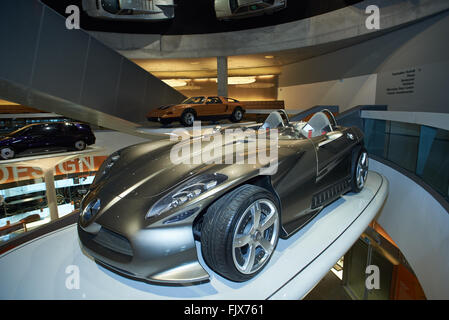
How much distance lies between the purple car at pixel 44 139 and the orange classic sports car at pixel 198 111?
1.96 metres

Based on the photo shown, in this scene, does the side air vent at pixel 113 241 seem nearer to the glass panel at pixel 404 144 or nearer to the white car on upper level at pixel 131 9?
the glass panel at pixel 404 144

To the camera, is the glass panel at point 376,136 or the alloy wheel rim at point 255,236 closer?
the alloy wheel rim at point 255,236

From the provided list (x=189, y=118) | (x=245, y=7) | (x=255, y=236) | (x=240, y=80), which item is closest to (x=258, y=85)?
(x=240, y=80)

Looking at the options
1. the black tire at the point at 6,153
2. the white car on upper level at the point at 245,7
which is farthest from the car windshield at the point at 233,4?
the black tire at the point at 6,153

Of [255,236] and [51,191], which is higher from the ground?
[255,236]

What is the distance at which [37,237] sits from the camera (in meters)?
2.22

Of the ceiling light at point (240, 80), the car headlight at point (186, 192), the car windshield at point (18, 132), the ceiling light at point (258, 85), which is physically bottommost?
the car headlight at point (186, 192)

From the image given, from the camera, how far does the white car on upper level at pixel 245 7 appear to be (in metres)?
8.80

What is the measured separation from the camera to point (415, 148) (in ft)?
12.5

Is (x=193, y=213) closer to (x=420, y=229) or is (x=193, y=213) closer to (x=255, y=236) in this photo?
(x=255, y=236)

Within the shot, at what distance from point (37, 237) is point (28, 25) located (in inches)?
246

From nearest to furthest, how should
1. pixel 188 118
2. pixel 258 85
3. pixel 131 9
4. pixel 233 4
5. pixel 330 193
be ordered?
1. pixel 330 193
2. pixel 188 118
3. pixel 233 4
4. pixel 131 9
5. pixel 258 85

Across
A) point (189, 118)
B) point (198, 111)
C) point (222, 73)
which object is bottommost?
point (189, 118)

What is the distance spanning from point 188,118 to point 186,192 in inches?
246
